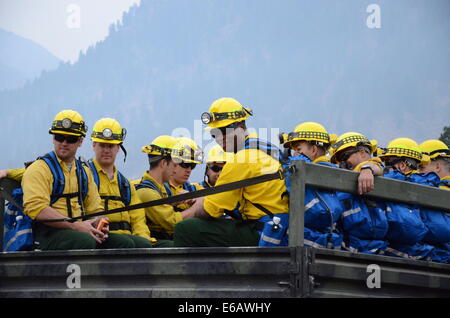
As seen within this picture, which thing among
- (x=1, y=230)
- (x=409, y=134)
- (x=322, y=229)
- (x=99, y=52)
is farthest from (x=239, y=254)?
(x=99, y=52)

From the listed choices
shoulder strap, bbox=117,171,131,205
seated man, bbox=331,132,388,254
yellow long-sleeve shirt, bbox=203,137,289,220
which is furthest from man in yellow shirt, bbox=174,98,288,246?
shoulder strap, bbox=117,171,131,205

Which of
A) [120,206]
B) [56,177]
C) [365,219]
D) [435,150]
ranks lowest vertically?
[365,219]

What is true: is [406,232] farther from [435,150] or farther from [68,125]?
[435,150]

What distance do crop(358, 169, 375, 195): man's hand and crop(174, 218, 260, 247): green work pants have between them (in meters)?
0.80

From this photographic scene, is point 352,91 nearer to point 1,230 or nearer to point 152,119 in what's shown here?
point 152,119

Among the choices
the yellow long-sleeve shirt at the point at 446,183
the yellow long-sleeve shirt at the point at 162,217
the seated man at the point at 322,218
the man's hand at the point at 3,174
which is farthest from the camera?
the yellow long-sleeve shirt at the point at 446,183

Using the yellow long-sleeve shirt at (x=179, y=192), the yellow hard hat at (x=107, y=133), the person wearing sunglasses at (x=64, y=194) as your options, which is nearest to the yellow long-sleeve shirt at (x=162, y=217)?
the yellow long-sleeve shirt at (x=179, y=192)

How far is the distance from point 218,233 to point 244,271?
949 mm

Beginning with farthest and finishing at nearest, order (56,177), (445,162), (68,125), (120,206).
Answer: (445,162), (120,206), (68,125), (56,177)

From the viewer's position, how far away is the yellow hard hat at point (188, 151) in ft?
26.8

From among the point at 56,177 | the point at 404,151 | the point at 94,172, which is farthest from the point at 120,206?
the point at 404,151

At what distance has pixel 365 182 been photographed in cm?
510

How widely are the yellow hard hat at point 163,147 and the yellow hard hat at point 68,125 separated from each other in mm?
1757

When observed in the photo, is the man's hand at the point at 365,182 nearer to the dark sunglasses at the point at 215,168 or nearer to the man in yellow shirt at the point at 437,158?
the dark sunglasses at the point at 215,168
